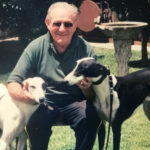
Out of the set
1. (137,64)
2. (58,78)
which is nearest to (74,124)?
(58,78)

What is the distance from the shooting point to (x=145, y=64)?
9.98 m

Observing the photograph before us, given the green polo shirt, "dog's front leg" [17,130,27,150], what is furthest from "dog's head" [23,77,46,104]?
"dog's front leg" [17,130,27,150]

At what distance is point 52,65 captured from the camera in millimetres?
3551

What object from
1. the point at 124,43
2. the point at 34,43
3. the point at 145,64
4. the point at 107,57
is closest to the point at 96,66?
the point at 34,43

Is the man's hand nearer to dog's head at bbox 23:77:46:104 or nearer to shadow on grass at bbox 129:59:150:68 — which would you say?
dog's head at bbox 23:77:46:104

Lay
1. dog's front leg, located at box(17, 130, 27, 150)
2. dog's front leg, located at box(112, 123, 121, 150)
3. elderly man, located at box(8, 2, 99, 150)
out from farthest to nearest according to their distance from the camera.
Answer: dog's front leg, located at box(112, 123, 121, 150)
dog's front leg, located at box(17, 130, 27, 150)
elderly man, located at box(8, 2, 99, 150)

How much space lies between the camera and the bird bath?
7469mm

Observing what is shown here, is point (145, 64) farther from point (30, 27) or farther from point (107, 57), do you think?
point (30, 27)

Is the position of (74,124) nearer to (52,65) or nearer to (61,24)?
(52,65)

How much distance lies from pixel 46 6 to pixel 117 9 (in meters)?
2.19

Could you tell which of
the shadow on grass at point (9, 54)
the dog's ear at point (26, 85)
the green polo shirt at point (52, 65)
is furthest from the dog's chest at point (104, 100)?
the shadow on grass at point (9, 54)

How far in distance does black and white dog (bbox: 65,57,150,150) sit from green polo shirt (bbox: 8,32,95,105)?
0.85 feet

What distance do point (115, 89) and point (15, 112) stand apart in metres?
1.08

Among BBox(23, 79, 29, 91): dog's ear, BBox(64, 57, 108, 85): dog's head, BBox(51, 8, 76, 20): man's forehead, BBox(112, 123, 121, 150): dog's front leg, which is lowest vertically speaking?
BBox(112, 123, 121, 150): dog's front leg
